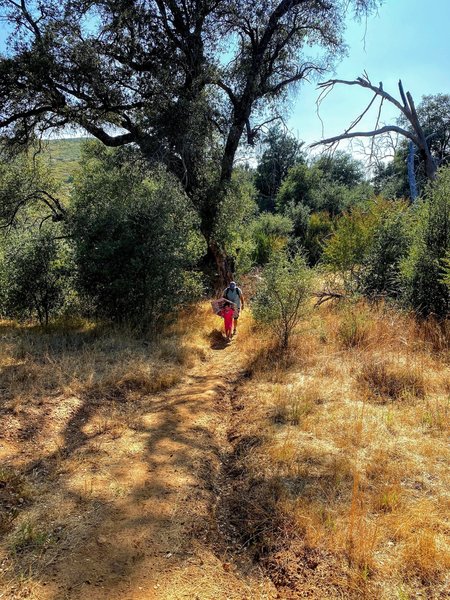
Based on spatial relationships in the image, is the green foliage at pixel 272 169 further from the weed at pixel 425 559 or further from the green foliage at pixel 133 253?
the weed at pixel 425 559

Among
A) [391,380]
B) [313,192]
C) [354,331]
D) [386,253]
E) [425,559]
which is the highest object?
[313,192]

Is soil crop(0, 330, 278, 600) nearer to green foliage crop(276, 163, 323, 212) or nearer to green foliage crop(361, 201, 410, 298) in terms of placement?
green foliage crop(361, 201, 410, 298)

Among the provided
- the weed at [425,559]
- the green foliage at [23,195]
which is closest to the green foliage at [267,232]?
the green foliage at [23,195]

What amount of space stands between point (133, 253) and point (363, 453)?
7.00m

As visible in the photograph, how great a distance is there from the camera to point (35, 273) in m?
10.4

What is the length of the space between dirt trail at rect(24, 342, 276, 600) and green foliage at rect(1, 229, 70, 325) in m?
6.51

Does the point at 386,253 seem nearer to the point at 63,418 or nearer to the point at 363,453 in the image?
the point at 363,453

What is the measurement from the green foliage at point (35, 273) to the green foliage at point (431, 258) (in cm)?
855

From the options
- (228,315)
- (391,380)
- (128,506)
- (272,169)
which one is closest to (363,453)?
(391,380)

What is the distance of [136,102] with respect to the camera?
11.1 m

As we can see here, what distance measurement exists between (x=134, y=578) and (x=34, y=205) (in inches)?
679

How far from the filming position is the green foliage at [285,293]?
8312 millimetres

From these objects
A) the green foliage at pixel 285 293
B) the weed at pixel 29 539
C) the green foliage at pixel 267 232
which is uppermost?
the green foliage at pixel 267 232

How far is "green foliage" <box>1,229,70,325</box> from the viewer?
1023cm
